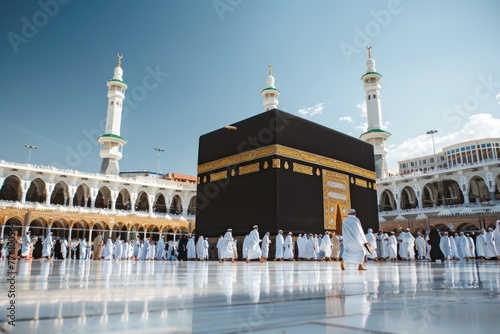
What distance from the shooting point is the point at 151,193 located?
80.1 ft

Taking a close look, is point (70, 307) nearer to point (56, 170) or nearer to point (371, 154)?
point (371, 154)

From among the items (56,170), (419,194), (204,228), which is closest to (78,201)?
(56,170)

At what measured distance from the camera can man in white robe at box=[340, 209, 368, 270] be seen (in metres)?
4.61

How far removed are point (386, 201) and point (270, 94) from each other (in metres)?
13.2

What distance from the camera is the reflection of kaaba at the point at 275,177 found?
873 cm

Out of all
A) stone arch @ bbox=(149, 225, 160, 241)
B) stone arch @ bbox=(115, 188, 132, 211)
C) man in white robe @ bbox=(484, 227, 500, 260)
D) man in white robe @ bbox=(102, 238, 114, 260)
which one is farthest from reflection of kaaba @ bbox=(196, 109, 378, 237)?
stone arch @ bbox=(115, 188, 132, 211)

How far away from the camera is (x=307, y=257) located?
8539 mm

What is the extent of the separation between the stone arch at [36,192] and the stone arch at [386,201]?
76.1 feet

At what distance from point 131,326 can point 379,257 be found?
10.3m

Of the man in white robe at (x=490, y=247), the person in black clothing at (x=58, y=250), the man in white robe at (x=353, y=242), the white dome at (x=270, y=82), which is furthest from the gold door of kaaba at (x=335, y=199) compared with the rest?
the white dome at (x=270, y=82)

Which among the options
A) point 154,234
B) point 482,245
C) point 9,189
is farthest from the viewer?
point 154,234

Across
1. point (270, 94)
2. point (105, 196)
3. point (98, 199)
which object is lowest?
point (98, 199)

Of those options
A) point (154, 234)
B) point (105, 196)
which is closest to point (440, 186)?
point (154, 234)

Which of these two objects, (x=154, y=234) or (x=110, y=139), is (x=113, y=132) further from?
(x=154, y=234)
